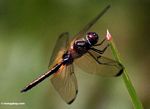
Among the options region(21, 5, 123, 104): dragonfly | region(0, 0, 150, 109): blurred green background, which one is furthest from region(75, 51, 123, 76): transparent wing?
region(0, 0, 150, 109): blurred green background

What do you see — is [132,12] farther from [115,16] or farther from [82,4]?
[82,4]

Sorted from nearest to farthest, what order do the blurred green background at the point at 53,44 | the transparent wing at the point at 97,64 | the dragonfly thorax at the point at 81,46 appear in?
the transparent wing at the point at 97,64
the dragonfly thorax at the point at 81,46
the blurred green background at the point at 53,44

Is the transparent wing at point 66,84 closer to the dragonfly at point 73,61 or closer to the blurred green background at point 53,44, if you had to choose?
the dragonfly at point 73,61

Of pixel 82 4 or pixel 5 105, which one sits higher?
pixel 82 4

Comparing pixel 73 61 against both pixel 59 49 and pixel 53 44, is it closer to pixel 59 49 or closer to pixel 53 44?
pixel 59 49

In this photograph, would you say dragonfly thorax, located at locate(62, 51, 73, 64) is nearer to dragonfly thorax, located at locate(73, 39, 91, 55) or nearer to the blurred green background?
dragonfly thorax, located at locate(73, 39, 91, 55)

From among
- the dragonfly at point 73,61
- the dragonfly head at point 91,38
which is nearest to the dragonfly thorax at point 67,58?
the dragonfly at point 73,61

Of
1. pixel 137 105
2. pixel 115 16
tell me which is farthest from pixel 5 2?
pixel 137 105
